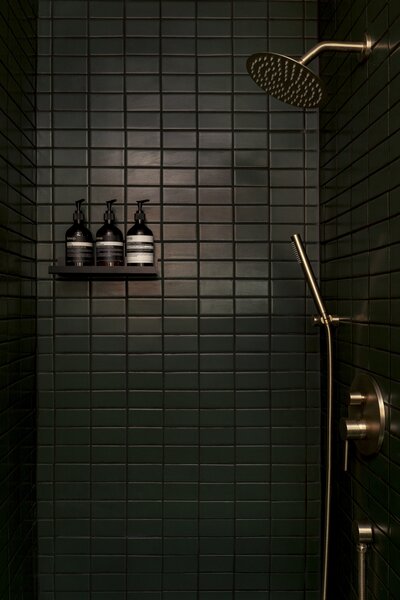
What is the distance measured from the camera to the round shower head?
89 cm

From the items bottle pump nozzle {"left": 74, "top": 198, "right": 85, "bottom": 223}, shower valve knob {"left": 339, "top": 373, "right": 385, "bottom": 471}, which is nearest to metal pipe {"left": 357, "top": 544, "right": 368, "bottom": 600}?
shower valve knob {"left": 339, "top": 373, "right": 385, "bottom": 471}

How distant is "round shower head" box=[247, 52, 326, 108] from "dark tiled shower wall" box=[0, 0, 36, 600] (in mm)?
598

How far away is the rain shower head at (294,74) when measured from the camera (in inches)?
35.1

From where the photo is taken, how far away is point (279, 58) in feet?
2.88

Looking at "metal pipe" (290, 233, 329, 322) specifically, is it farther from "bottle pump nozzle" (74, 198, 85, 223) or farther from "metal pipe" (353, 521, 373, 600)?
"bottle pump nozzle" (74, 198, 85, 223)

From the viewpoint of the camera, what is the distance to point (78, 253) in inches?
50.5

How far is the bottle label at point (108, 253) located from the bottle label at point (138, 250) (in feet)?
0.09

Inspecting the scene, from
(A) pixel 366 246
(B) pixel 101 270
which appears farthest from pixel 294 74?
(B) pixel 101 270

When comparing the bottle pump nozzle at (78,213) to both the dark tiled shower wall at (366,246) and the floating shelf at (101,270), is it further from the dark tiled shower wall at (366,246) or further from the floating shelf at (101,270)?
the dark tiled shower wall at (366,246)

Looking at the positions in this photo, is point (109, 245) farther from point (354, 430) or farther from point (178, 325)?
point (354, 430)

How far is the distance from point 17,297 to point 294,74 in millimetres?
821

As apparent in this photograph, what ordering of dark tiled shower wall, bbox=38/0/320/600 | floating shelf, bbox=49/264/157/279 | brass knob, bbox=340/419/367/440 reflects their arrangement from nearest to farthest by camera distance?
brass knob, bbox=340/419/367/440 → floating shelf, bbox=49/264/157/279 → dark tiled shower wall, bbox=38/0/320/600

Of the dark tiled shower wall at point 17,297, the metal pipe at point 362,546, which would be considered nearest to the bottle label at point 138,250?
the dark tiled shower wall at point 17,297

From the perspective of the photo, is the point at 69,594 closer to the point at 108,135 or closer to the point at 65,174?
the point at 65,174
